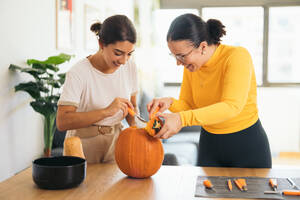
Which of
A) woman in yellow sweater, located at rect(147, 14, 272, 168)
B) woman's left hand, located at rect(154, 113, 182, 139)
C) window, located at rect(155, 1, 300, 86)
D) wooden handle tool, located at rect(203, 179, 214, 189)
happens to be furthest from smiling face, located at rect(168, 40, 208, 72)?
window, located at rect(155, 1, 300, 86)

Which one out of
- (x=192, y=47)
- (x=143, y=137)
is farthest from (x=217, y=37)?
(x=143, y=137)

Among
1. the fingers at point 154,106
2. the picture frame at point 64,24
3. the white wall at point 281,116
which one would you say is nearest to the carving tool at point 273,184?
the fingers at point 154,106

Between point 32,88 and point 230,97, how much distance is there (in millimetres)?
1756

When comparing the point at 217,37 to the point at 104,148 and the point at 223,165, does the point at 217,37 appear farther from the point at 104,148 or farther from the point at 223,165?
the point at 104,148

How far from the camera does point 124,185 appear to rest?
145 cm

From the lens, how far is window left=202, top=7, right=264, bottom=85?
5.86m

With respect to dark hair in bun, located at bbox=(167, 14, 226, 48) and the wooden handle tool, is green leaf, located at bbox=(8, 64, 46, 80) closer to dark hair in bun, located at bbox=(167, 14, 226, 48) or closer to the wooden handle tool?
dark hair in bun, located at bbox=(167, 14, 226, 48)

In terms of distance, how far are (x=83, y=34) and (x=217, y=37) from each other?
2.50 m

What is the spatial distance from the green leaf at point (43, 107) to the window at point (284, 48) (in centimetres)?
392

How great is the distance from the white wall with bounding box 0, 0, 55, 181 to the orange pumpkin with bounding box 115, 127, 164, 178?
1.51 metres

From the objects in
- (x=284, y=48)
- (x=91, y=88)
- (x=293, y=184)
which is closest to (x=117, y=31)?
(x=91, y=88)

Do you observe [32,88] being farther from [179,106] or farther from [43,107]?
[179,106]

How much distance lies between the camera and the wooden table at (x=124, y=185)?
1.33 metres

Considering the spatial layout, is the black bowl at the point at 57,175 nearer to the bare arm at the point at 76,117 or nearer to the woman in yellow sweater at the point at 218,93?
the bare arm at the point at 76,117
